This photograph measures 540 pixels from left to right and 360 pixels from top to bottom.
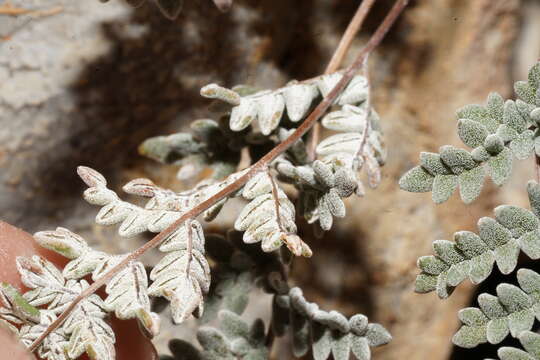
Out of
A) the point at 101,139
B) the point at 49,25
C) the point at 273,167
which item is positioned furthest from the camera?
the point at 101,139

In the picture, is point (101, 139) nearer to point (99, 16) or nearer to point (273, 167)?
point (99, 16)

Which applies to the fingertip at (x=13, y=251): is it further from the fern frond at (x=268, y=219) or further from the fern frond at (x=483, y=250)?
the fern frond at (x=483, y=250)

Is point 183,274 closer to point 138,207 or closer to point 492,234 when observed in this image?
point 138,207

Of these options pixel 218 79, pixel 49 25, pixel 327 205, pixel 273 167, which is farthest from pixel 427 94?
pixel 49 25

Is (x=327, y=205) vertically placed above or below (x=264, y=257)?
above

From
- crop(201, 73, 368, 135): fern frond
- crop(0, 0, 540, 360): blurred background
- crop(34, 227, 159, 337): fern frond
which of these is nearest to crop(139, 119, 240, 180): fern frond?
crop(201, 73, 368, 135): fern frond

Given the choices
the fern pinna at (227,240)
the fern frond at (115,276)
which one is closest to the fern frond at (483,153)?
the fern pinna at (227,240)

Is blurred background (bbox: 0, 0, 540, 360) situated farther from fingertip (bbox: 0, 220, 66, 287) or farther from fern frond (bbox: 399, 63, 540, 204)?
fern frond (bbox: 399, 63, 540, 204)
